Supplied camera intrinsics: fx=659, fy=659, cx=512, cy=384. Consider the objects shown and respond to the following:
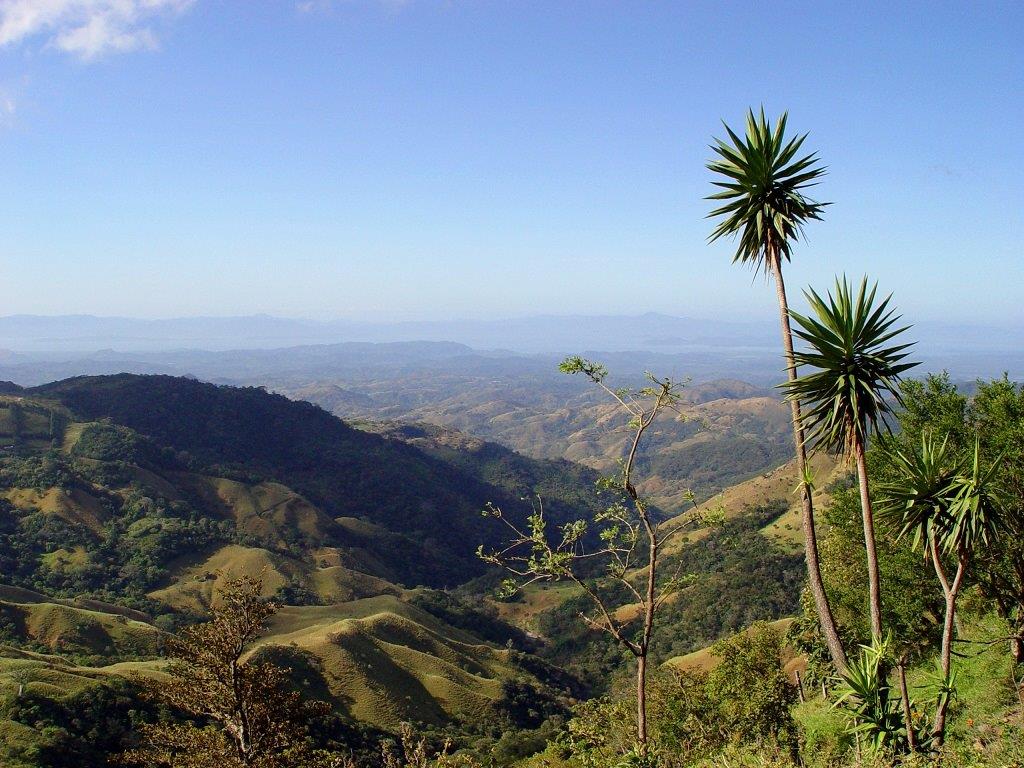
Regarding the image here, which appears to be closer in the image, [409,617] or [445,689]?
[445,689]

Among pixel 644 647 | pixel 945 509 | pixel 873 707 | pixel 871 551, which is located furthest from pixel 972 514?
pixel 644 647

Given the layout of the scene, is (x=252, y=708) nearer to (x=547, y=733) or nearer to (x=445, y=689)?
(x=547, y=733)

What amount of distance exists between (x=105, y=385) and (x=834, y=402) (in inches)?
6541

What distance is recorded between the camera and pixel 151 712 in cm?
4028

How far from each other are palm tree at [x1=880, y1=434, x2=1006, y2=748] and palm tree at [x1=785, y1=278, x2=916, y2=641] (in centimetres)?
164

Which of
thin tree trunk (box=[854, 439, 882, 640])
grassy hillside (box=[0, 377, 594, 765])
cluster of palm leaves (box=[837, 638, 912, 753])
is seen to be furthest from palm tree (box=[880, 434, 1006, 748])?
grassy hillside (box=[0, 377, 594, 765])

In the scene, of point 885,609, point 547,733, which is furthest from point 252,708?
point 547,733

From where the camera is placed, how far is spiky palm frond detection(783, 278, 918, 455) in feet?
44.9

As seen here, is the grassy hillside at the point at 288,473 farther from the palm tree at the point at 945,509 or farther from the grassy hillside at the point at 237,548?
the palm tree at the point at 945,509

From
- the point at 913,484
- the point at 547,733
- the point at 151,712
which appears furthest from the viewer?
the point at 547,733

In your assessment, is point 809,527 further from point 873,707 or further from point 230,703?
point 230,703

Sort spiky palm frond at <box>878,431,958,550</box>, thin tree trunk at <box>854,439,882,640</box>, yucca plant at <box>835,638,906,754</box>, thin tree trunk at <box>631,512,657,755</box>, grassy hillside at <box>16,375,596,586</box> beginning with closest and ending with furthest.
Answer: yucca plant at <box>835,638,906,754</box>, thin tree trunk at <box>631,512,657,755</box>, thin tree trunk at <box>854,439,882,640</box>, spiky palm frond at <box>878,431,958,550</box>, grassy hillside at <box>16,375,596,586</box>

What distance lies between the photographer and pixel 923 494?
14.6 m

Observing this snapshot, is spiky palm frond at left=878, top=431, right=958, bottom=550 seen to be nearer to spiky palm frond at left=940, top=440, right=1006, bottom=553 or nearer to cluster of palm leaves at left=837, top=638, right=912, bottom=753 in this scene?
spiky palm frond at left=940, top=440, right=1006, bottom=553
